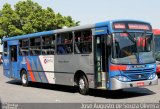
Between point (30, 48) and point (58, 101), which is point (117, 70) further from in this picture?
point (30, 48)

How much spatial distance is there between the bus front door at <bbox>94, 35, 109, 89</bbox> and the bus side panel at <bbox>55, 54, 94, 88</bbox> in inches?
9.5

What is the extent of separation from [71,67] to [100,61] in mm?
2066

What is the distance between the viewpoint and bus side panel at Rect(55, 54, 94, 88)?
46.3 feet

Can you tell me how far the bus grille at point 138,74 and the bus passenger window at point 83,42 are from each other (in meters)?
1.86

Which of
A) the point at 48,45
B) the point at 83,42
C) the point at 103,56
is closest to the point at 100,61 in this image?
the point at 103,56

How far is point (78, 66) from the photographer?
48.9ft

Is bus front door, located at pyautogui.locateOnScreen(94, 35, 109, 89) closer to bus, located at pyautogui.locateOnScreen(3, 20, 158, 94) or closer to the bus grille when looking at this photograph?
bus, located at pyautogui.locateOnScreen(3, 20, 158, 94)

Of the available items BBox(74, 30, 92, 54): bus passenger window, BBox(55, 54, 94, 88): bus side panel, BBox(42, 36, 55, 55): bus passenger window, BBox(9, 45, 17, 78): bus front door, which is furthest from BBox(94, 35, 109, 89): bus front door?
BBox(9, 45, 17, 78): bus front door

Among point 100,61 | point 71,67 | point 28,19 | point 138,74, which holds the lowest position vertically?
point 138,74

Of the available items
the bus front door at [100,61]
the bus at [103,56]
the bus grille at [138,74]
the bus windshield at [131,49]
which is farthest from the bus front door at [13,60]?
the bus grille at [138,74]

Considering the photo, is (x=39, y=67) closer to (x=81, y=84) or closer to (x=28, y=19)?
(x=81, y=84)

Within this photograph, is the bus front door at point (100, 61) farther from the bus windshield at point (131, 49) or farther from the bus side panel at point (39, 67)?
the bus side panel at point (39, 67)

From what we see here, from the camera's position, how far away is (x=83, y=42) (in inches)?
574

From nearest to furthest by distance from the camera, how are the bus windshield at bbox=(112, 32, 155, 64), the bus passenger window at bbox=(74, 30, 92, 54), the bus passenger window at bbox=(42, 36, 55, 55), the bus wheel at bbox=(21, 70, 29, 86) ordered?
the bus windshield at bbox=(112, 32, 155, 64) < the bus passenger window at bbox=(74, 30, 92, 54) < the bus passenger window at bbox=(42, 36, 55, 55) < the bus wheel at bbox=(21, 70, 29, 86)
